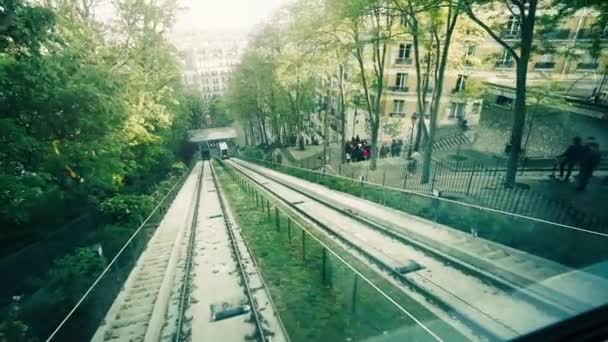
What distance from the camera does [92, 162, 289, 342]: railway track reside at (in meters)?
4.33

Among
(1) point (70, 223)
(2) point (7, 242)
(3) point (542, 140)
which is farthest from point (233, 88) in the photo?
(3) point (542, 140)

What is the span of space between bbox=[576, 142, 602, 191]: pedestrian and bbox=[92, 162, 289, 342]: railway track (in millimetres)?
7873

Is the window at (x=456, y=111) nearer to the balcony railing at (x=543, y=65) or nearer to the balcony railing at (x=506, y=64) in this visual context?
the balcony railing at (x=506, y=64)

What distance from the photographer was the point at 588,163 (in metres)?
6.76

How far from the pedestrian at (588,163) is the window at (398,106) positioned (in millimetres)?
14400

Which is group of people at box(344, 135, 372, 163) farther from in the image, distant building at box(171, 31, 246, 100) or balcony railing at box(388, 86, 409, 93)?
distant building at box(171, 31, 246, 100)

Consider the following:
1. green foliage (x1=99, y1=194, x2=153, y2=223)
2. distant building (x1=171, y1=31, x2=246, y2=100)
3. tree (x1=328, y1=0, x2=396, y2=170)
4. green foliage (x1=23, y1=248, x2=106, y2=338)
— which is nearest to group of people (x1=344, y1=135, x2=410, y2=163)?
tree (x1=328, y1=0, x2=396, y2=170)

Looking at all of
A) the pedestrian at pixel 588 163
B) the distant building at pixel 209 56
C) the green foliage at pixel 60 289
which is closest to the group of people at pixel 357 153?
the distant building at pixel 209 56

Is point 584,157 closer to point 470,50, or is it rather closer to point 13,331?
point 470,50

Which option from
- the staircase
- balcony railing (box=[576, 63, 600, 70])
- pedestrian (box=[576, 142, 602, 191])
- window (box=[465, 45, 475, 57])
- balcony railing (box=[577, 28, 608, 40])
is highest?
window (box=[465, 45, 475, 57])

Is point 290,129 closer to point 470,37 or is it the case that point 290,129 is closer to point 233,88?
point 233,88

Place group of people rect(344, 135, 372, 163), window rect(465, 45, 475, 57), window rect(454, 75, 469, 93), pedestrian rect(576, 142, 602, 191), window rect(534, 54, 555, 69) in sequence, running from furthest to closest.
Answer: window rect(454, 75, 469, 93)
group of people rect(344, 135, 372, 163)
window rect(465, 45, 475, 57)
window rect(534, 54, 555, 69)
pedestrian rect(576, 142, 602, 191)

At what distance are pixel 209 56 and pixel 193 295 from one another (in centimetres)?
1489

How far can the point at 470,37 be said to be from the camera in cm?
1198
